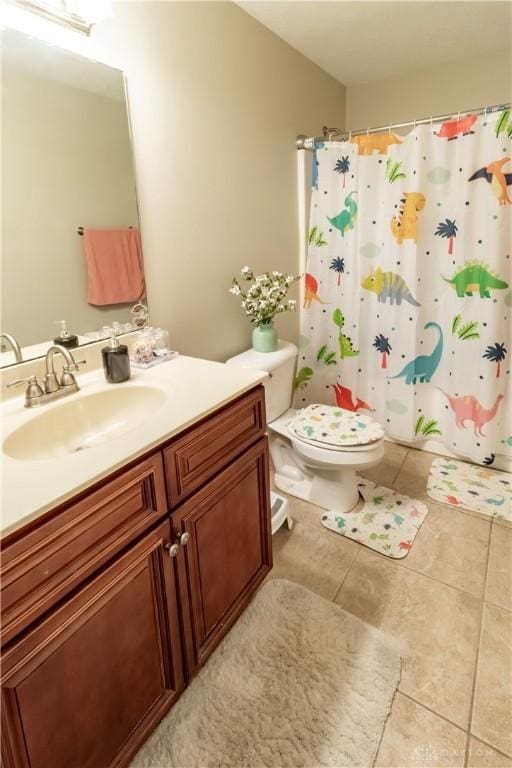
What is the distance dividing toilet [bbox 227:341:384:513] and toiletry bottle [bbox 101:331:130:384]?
0.64 metres

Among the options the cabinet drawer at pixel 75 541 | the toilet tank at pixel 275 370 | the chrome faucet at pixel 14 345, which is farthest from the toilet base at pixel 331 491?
the chrome faucet at pixel 14 345

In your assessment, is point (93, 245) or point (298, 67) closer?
point (93, 245)

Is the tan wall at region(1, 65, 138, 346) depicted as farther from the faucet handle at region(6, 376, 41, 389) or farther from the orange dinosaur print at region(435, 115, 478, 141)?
the orange dinosaur print at region(435, 115, 478, 141)

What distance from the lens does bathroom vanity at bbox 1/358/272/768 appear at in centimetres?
70

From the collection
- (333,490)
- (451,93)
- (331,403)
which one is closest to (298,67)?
(451,93)

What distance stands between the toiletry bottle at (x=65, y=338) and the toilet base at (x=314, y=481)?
1140 millimetres

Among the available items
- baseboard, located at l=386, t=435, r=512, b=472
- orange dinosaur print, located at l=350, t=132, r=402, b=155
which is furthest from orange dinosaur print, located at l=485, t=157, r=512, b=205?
baseboard, located at l=386, t=435, r=512, b=472

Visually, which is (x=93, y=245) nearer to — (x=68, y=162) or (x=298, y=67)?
(x=68, y=162)

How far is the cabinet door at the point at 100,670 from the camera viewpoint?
0.71 metres

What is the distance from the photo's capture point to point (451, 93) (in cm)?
230

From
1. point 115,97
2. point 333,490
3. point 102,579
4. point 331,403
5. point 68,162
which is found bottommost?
point 333,490

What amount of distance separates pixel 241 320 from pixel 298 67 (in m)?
1.40

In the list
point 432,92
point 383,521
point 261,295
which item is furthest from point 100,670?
point 432,92

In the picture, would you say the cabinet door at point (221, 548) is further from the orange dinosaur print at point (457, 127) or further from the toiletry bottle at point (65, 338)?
the orange dinosaur print at point (457, 127)
